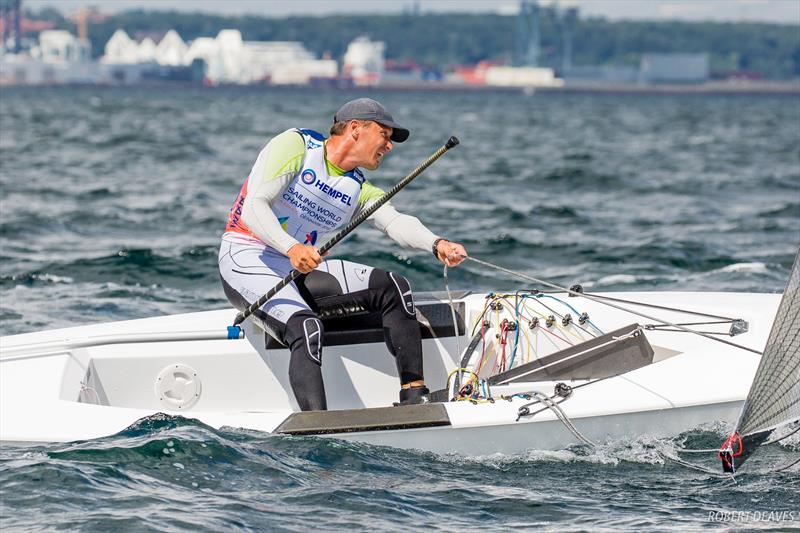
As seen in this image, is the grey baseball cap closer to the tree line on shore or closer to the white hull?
the white hull

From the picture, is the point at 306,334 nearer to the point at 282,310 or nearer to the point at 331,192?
the point at 282,310

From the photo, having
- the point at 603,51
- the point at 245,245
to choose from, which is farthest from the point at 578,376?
the point at 603,51

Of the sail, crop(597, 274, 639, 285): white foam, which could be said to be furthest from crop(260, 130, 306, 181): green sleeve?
crop(597, 274, 639, 285): white foam

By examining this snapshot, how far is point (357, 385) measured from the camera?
20.0 feet

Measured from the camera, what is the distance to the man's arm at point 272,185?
17.3 ft

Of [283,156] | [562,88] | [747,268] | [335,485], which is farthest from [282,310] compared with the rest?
[562,88]

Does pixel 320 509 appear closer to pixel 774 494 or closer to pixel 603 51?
pixel 774 494

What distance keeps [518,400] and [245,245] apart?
142 centimetres

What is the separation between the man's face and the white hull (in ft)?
3.45

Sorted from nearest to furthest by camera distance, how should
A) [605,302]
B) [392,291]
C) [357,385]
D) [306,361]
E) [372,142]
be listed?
[306,361] < [372,142] < [392,291] < [605,302] < [357,385]

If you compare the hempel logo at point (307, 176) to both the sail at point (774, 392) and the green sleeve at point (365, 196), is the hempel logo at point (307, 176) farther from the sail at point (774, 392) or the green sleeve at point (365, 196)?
the sail at point (774, 392)

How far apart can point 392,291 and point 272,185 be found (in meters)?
0.74

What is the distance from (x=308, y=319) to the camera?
17.5 ft

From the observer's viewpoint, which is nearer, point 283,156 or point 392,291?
point 283,156
